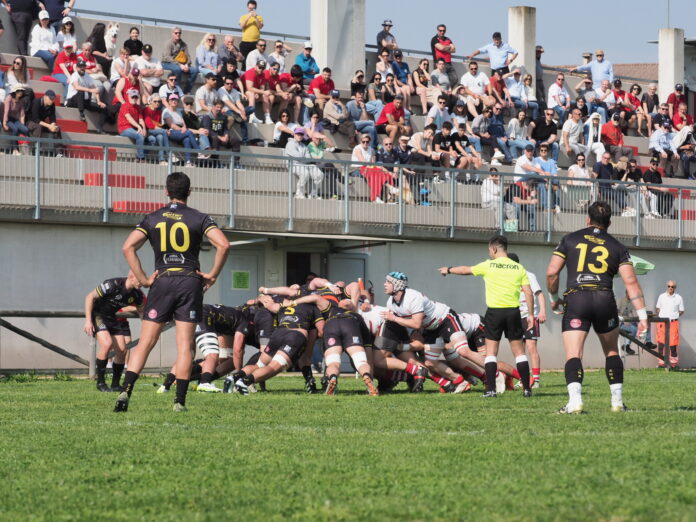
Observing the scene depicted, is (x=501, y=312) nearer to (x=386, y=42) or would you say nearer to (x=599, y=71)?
(x=386, y=42)

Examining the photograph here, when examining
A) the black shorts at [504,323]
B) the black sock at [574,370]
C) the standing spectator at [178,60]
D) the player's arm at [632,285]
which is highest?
the standing spectator at [178,60]

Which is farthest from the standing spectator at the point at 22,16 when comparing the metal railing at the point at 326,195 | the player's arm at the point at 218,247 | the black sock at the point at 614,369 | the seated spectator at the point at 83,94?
the black sock at the point at 614,369

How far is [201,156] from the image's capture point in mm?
24750

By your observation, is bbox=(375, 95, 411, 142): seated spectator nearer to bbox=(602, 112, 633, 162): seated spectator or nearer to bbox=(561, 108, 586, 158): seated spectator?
bbox=(561, 108, 586, 158): seated spectator

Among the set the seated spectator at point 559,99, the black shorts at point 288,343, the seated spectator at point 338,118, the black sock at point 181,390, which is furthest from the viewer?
the seated spectator at point 559,99

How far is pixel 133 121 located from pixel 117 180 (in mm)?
1540

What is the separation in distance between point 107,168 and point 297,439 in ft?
51.1

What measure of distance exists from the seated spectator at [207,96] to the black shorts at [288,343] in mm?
10973

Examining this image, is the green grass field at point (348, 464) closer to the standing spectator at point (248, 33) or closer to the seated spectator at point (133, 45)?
the seated spectator at point (133, 45)

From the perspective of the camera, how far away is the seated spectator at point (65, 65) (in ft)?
85.5

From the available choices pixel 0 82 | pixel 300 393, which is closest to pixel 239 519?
pixel 300 393

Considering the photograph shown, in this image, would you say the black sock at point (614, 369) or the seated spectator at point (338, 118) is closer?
the black sock at point (614, 369)

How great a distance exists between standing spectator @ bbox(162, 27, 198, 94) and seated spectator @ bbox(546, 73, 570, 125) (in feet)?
32.4

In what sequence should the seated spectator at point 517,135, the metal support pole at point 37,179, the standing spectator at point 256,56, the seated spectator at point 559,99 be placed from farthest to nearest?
the seated spectator at point 559,99
the seated spectator at point 517,135
the standing spectator at point 256,56
the metal support pole at point 37,179
